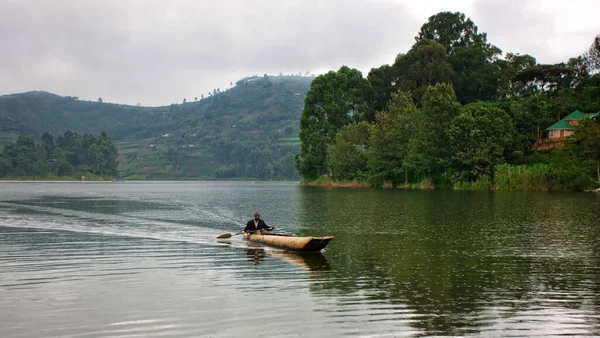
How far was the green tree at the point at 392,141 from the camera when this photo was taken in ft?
351

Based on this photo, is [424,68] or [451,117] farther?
[424,68]

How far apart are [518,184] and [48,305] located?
268 ft

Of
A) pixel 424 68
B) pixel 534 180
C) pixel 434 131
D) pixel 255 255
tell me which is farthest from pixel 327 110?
pixel 255 255

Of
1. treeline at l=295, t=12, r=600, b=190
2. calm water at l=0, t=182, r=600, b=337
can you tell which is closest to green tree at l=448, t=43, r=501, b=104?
treeline at l=295, t=12, r=600, b=190

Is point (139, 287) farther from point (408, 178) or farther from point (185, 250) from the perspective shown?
point (408, 178)

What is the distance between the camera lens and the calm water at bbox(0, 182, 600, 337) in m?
12.9

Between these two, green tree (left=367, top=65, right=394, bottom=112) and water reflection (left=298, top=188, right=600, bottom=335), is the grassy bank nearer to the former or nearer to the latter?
water reflection (left=298, top=188, right=600, bottom=335)

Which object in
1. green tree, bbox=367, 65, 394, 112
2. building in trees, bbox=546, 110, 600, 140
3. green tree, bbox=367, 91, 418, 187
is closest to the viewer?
building in trees, bbox=546, 110, 600, 140

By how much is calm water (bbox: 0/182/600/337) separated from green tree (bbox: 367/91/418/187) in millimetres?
70957

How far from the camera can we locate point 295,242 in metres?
25.2

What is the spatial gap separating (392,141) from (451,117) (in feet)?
44.5

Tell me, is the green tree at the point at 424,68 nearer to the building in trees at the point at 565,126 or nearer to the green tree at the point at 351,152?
the green tree at the point at 351,152

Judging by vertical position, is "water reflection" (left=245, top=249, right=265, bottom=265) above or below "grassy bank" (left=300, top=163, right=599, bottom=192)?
below

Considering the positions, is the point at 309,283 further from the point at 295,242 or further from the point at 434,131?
the point at 434,131
